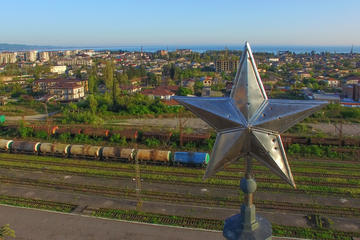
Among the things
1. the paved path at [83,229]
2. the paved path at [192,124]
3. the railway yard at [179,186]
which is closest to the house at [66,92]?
the paved path at [192,124]

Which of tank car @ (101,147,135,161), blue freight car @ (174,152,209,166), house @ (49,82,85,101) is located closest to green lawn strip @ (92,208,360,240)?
blue freight car @ (174,152,209,166)

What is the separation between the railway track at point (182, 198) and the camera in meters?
19.8

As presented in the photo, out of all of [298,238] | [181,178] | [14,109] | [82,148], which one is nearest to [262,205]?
[298,238]

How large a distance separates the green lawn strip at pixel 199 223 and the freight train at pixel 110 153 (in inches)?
264

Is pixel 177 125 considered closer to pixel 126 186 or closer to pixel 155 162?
pixel 155 162

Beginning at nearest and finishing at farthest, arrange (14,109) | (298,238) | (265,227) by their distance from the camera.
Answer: (265,227) < (298,238) < (14,109)

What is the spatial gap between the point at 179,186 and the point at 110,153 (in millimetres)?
8840

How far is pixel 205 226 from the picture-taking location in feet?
58.7

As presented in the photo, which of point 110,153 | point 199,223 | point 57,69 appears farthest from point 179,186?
point 57,69

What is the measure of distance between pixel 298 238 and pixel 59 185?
18485 millimetres

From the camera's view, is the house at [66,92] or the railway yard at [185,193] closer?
the railway yard at [185,193]

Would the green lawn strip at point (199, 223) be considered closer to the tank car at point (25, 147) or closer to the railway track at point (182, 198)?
the railway track at point (182, 198)

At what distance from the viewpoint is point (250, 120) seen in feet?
16.1

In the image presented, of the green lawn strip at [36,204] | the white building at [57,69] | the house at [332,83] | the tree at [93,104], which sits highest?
the white building at [57,69]
